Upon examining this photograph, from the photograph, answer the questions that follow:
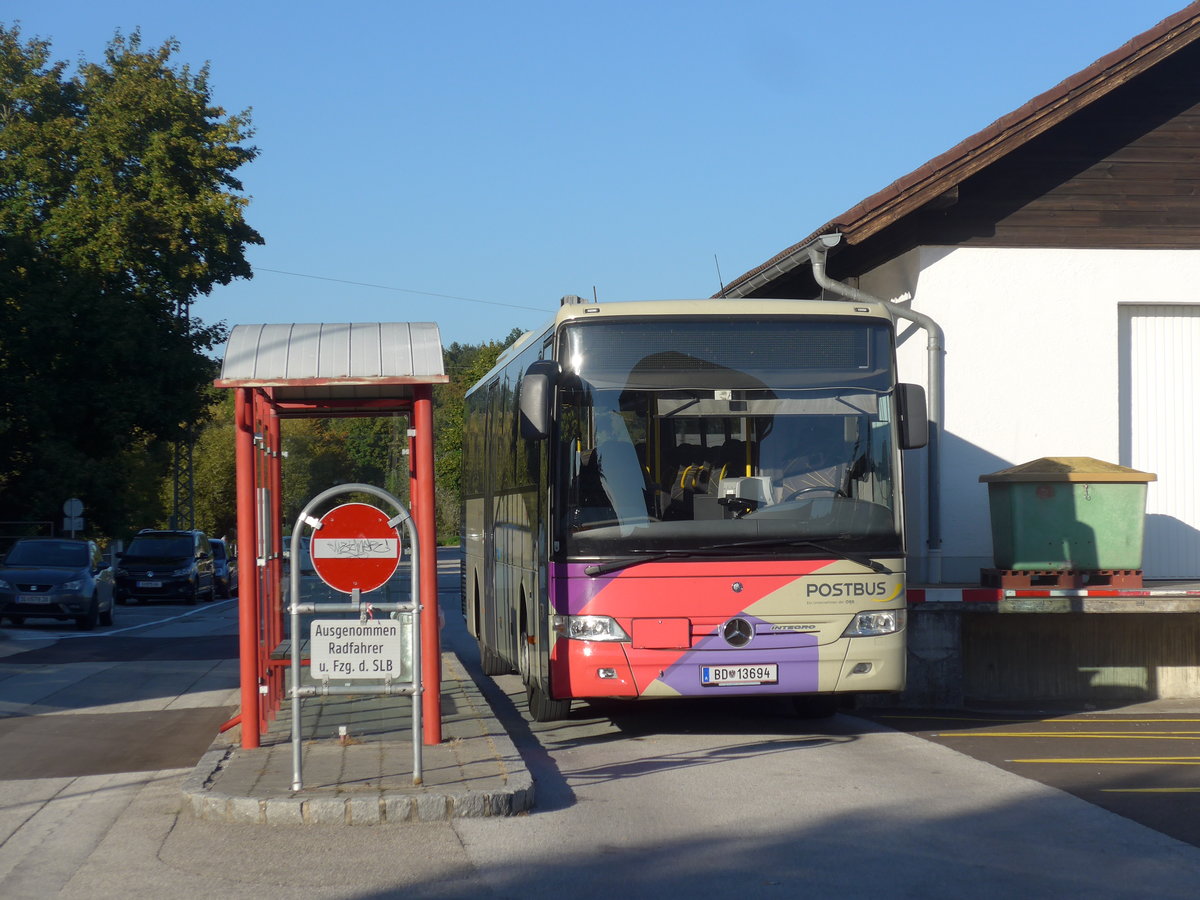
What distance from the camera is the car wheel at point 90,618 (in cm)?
2622

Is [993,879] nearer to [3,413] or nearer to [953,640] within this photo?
[953,640]

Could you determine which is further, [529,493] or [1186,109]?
[1186,109]

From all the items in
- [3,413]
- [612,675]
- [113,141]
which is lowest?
[612,675]

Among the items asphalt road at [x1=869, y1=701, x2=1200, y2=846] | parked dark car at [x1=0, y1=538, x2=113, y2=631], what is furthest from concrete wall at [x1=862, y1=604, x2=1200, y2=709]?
parked dark car at [x1=0, y1=538, x2=113, y2=631]

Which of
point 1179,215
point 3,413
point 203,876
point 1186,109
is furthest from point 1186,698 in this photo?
point 3,413

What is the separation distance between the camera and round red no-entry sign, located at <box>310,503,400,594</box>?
8688 millimetres

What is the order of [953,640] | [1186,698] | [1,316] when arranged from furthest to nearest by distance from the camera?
[1,316] < [1186,698] < [953,640]

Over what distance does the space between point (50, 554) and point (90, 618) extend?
1767mm

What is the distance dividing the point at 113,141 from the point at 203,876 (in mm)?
40346

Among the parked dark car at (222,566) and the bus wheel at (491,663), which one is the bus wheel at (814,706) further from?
the parked dark car at (222,566)

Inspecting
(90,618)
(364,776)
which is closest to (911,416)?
(364,776)

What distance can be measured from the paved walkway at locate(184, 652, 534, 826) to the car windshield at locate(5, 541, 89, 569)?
17720 mm

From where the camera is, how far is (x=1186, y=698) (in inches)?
567

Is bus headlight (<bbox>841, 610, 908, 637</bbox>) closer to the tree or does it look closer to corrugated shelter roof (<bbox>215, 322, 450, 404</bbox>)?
corrugated shelter roof (<bbox>215, 322, 450, 404</bbox>)
